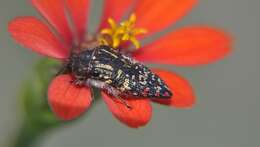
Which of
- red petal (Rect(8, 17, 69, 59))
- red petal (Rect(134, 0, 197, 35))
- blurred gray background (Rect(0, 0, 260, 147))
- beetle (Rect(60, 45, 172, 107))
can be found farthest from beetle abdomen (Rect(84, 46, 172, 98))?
blurred gray background (Rect(0, 0, 260, 147))

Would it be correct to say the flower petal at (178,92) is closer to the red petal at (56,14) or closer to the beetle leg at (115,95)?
the beetle leg at (115,95)

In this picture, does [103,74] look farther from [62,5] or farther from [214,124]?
[214,124]

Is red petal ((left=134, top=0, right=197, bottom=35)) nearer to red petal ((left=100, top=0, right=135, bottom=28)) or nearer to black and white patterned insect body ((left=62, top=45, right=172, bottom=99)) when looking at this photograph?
red petal ((left=100, top=0, right=135, bottom=28))

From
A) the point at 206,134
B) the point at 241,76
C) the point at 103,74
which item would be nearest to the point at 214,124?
the point at 206,134

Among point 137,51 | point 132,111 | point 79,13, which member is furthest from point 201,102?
point 132,111

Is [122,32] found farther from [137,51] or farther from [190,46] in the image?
[190,46]

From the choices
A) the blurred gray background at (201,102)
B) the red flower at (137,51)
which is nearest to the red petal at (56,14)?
the red flower at (137,51)
